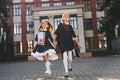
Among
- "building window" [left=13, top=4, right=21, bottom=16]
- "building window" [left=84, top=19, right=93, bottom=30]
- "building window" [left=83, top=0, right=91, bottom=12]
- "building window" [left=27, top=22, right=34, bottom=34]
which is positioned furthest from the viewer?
"building window" [left=13, top=4, right=21, bottom=16]

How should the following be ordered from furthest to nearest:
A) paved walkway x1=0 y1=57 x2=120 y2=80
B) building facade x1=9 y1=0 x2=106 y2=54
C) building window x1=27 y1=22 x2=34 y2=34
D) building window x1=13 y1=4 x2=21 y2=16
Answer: building window x1=13 y1=4 x2=21 y2=16
building window x1=27 y1=22 x2=34 y2=34
building facade x1=9 y1=0 x2=106 y2=54
paved walkway x1=0 y1=57 x2=120 y2=80

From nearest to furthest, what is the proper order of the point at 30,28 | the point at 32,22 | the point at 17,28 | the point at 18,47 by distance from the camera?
the point at 18,47
the point at 32,22
the point at 30,28
the point at 17,28

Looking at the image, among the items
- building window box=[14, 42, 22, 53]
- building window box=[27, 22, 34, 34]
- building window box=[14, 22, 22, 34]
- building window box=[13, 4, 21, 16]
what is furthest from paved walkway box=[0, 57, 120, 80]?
building window box=[13, 4, 21, 16]

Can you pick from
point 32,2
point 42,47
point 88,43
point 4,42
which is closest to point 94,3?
point 88,43

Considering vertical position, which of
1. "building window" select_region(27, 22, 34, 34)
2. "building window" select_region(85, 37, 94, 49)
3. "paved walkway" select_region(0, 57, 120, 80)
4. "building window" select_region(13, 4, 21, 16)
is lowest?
"paved walkway" select_region(0, 57, 120, 80)

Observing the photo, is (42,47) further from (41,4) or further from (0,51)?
(41,4)

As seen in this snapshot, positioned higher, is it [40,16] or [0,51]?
[40,16]

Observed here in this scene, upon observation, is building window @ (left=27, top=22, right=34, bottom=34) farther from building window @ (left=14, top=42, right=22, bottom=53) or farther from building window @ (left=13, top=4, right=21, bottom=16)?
building window @ (left=13, top=4, right=21, bottom=16)

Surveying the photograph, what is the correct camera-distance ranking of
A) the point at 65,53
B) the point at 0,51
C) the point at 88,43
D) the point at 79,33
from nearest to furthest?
the point at 65,53 → the point at 0,51 → the point at 79,33 → the point at 88,43

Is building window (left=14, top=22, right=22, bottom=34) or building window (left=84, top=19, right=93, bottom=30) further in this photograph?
building window (left=14, top=22, right=22, bottom=34)

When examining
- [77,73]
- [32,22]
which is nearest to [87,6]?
[32,22]

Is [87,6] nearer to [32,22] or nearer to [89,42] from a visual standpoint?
[89,42]

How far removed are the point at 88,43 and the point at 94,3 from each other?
7.88 meters

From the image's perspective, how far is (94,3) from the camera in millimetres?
67625
